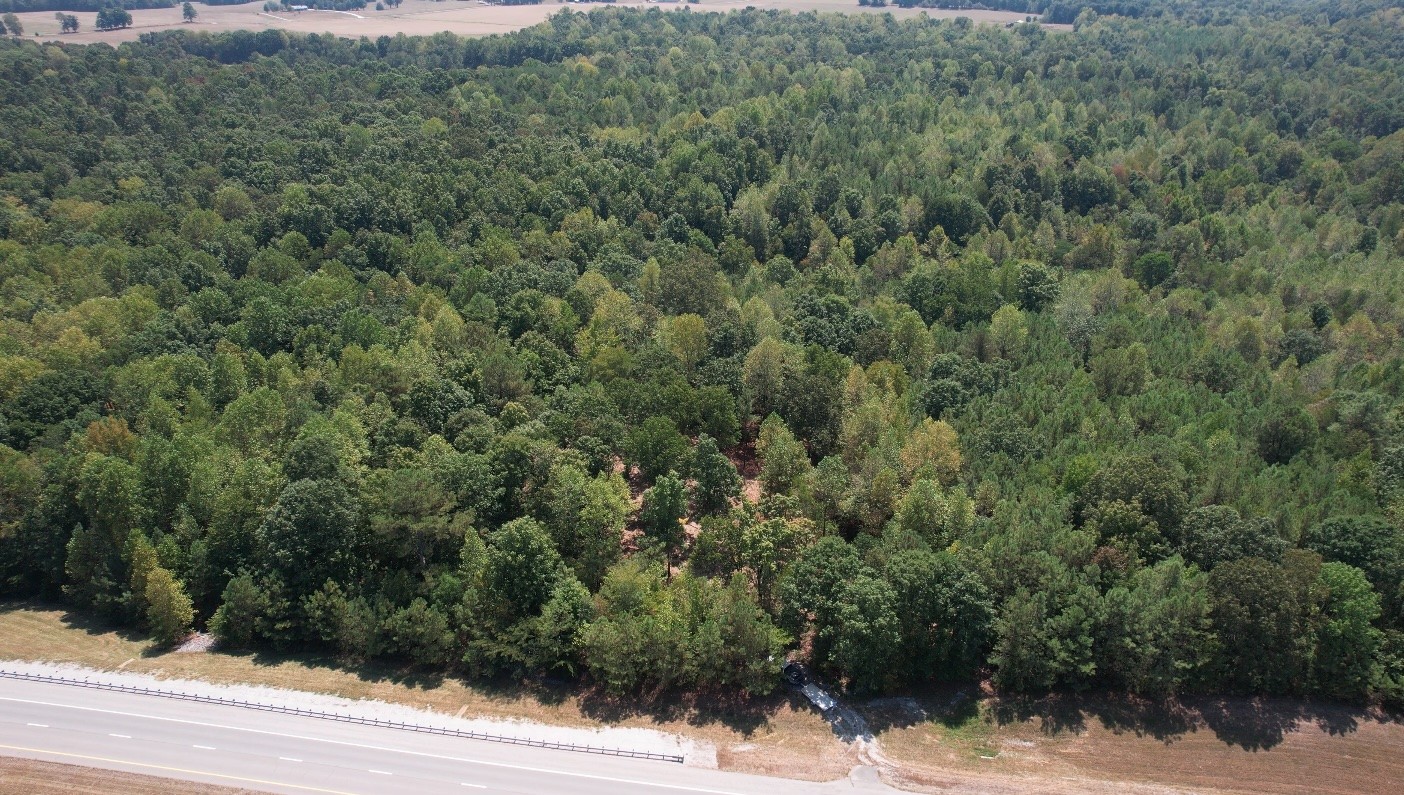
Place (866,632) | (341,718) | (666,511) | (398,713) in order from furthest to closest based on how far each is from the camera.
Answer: (666,511)
(398,713)
(341,718)
(866,632)

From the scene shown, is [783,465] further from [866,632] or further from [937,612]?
[866,632]

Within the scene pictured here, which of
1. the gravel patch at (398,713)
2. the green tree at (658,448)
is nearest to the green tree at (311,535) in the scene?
the gravel patch at (398,713)

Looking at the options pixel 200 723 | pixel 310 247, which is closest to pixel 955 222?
pixel 310 247

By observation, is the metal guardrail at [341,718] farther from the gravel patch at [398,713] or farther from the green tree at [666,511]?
the green tree at [666,511]

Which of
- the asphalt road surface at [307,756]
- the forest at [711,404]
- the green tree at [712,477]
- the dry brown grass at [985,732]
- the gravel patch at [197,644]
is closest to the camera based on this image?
the asphalt road surface at [307,756]

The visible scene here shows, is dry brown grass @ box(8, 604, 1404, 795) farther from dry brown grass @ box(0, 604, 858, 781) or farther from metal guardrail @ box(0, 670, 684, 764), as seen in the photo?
metal guardrail @ box(0, 670, 684, 764)

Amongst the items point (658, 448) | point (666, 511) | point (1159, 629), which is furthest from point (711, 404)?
point (1159, 629)

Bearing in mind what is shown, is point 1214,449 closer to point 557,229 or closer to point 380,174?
point 557,229
